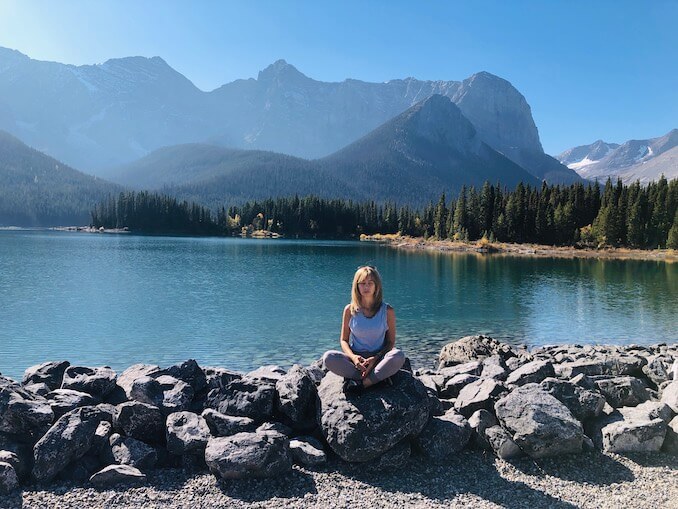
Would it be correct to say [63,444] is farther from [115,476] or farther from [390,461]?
[390,461]

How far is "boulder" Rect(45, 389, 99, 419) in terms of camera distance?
9.86 metres

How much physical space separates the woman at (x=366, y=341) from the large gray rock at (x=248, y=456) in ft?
5.40

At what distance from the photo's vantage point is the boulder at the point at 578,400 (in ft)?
33.2

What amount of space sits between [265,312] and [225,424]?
2531cm

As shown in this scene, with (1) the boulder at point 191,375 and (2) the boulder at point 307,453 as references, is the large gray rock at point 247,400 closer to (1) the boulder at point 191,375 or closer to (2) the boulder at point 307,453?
(2) the boulder at point 307,453

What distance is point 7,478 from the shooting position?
7.86 m

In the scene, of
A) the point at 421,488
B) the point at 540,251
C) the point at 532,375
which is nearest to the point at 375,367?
the point at 421,488

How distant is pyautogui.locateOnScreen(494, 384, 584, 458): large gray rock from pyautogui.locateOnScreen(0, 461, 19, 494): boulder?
857cm

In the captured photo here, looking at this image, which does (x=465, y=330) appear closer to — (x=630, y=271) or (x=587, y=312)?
(x=587, y=312)

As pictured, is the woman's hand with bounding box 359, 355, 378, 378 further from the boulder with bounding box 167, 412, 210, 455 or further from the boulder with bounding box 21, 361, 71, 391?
the boulder with bounding box 21, 361, 71, 391

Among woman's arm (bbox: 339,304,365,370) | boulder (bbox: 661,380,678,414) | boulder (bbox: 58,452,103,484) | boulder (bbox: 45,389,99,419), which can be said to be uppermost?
woman's arm (bbox: 339,304,365,370)

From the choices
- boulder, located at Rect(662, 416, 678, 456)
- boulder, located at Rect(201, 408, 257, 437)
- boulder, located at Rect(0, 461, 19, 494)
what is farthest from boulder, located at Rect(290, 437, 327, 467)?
boulder, located at Rect(662, 416, 678, 456)

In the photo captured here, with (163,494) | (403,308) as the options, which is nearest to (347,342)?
(163,494)

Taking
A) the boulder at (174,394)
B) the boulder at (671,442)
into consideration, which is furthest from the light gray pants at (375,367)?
the boulder at (671,442)
